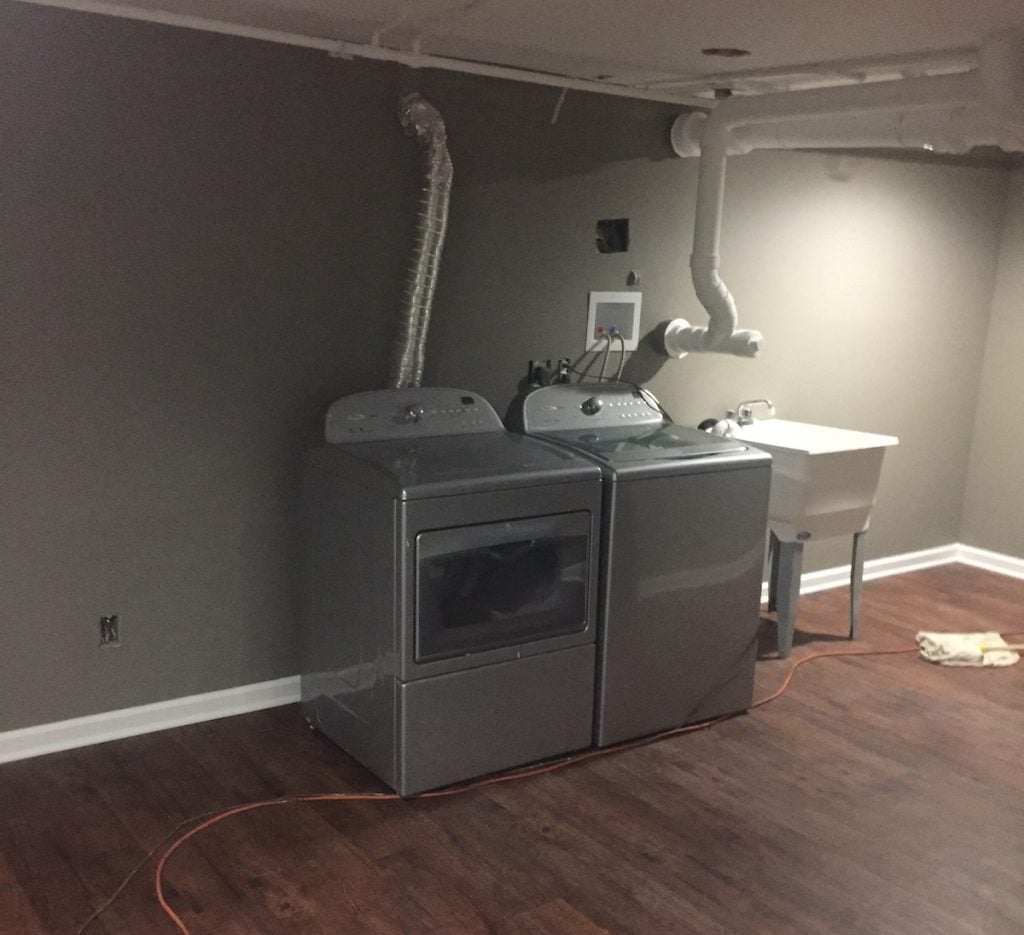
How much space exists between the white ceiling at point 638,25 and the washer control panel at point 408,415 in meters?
1.01

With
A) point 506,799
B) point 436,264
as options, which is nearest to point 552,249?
point 436,264

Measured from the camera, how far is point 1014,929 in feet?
7.72

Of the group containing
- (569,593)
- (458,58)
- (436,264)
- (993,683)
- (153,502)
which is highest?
(458,58)

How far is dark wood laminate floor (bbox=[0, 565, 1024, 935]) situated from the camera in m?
2.34

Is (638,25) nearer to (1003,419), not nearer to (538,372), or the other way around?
(538,372)

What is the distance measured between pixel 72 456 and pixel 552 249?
5.55 feet

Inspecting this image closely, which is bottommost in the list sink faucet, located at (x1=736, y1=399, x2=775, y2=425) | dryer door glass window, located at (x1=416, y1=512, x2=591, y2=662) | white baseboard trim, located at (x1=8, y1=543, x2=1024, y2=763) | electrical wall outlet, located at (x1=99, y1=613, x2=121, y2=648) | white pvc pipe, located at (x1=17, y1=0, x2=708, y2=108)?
white baseboard trim, located at (x1=8, y1=543, x2=1024, y2=763)

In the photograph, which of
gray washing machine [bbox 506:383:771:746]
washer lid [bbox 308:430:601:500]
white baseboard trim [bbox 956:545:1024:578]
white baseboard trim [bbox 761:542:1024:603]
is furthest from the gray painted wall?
white baseboard trim [bbox 956:545:1024:578]

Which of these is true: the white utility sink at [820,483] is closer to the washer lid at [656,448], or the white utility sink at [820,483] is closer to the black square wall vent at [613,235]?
the washer lid at [656,448]

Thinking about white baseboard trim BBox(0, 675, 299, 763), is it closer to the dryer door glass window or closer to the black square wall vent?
the dryer door glass window

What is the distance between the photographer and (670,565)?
3125mm

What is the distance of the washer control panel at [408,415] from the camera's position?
3.09 m

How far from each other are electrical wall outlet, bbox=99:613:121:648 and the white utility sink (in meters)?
2.13

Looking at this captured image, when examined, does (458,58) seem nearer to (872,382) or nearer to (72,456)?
(72,456)
